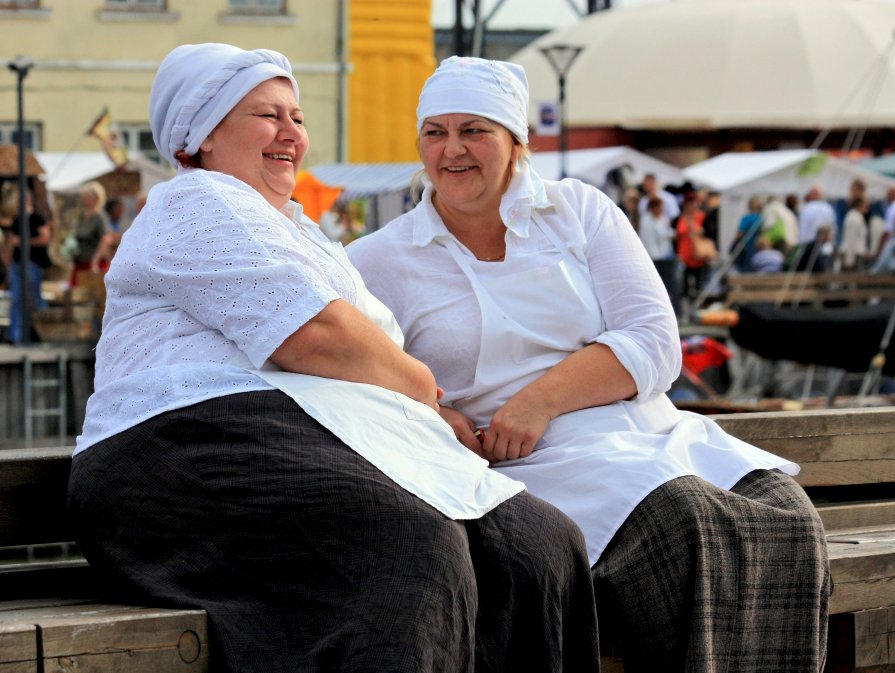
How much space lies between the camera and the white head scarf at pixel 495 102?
13.6 ft

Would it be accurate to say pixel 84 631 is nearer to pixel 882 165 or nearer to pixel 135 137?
pixel 135 137

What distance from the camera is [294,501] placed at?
3053mm

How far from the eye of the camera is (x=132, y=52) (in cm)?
2575

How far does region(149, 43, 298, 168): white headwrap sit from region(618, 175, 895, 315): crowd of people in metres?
17.0

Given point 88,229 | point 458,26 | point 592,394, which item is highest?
point 592,394

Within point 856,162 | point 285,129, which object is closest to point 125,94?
point 856,162

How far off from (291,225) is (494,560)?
0.76 meters

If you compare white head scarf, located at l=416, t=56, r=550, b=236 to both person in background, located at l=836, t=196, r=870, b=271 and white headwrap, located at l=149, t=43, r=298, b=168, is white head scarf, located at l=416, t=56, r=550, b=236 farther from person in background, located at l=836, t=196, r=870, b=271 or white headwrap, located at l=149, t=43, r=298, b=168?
person in background, located at l=836, t=196, r=870, b=271

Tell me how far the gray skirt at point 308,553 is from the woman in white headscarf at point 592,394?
0.36 meters

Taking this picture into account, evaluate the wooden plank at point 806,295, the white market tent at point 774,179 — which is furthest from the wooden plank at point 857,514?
the white market tent at point 774,179

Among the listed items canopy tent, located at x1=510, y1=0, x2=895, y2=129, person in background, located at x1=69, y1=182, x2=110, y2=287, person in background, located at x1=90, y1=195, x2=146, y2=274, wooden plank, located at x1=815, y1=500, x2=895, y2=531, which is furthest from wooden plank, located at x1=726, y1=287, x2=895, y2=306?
canopy tent, located at x1=510, y1=0, x2=895, y2=129

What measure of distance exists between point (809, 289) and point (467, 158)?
14.4 meters

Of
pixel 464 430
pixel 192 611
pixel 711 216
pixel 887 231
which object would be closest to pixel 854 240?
pixel 887 231

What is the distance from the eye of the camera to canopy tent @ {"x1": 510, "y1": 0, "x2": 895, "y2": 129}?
107 ft
